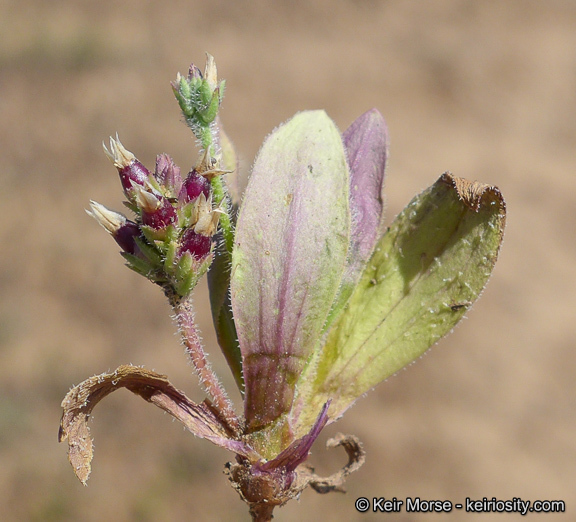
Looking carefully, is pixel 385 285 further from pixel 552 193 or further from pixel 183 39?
pixel 183 39

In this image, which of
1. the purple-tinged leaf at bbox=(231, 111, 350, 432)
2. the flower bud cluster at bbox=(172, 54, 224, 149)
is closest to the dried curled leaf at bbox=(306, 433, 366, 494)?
the purple-tinged leaf at bbox=(231, 111, 350, 432)

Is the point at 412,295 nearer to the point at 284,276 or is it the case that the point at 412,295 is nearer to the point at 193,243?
the point at 284,276

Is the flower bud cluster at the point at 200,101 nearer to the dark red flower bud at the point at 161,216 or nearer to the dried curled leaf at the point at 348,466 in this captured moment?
the dark red flower bud at the point at 161,216

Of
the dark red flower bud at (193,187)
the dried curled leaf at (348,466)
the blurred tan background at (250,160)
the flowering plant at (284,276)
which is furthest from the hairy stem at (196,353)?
the blurred tan background at (250,160)

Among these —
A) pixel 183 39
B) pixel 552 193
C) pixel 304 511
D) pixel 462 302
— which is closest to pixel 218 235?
pixel 462 302

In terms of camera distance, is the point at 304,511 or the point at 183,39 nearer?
the point at 304,511

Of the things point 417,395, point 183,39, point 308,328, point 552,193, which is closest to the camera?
point 308,328

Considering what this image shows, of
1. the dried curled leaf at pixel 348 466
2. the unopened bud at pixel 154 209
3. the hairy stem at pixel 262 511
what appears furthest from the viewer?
the dried curled leaf at pixel 348 466
